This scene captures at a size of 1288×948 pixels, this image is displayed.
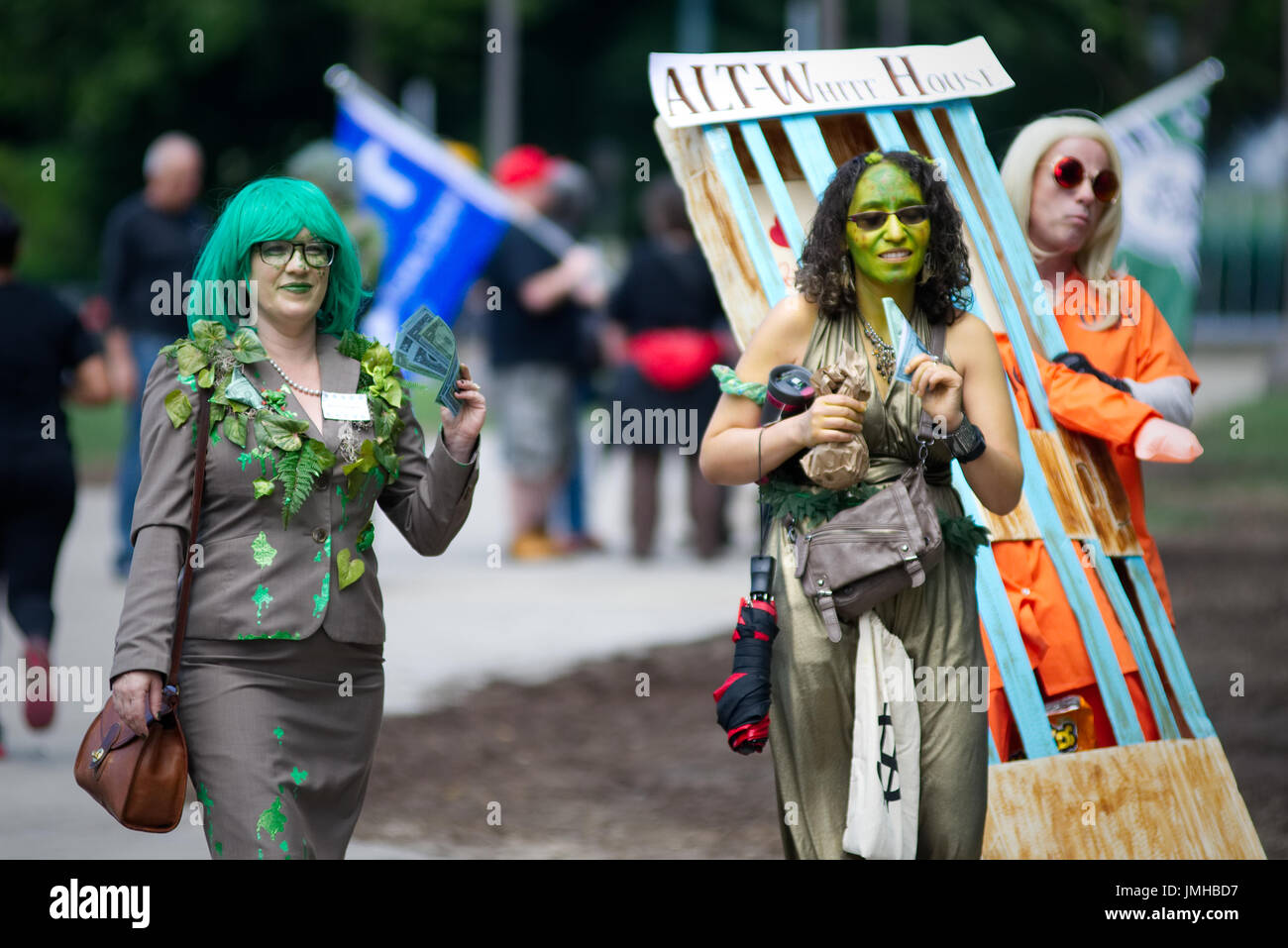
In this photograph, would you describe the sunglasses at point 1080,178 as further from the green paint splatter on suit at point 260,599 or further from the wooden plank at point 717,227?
the green paint splatter on suit at point 260,599

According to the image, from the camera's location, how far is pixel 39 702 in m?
6.75

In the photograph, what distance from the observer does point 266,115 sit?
46.1 meters

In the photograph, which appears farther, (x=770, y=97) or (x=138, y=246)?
(x=138, y=246)

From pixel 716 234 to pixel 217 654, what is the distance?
1.90 meters

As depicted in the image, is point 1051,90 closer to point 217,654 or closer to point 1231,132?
point 1231,132

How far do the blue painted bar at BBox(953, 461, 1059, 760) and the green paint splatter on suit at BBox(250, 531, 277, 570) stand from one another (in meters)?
1.83

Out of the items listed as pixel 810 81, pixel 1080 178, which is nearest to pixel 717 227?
pixel 810 81

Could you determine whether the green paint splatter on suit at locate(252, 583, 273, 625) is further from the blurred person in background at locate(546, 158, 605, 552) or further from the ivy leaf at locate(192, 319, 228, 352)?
the blurred person in background at locate(546, 158, 605, 552)

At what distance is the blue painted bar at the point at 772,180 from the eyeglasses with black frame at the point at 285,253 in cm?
144

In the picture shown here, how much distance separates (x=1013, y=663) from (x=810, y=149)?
4.76ft

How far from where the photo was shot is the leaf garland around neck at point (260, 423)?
3.87 metres

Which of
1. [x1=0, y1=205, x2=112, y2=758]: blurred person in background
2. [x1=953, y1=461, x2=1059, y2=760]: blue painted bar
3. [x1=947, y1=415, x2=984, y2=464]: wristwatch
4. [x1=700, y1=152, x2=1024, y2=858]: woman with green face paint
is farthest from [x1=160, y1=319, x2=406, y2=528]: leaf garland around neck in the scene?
[x1=0, y1=205, x2=112, y2=758]: blurred person in background

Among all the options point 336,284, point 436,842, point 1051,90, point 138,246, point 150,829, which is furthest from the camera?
point 1051,90

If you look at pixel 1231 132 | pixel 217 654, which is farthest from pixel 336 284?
pixel 1231 132
